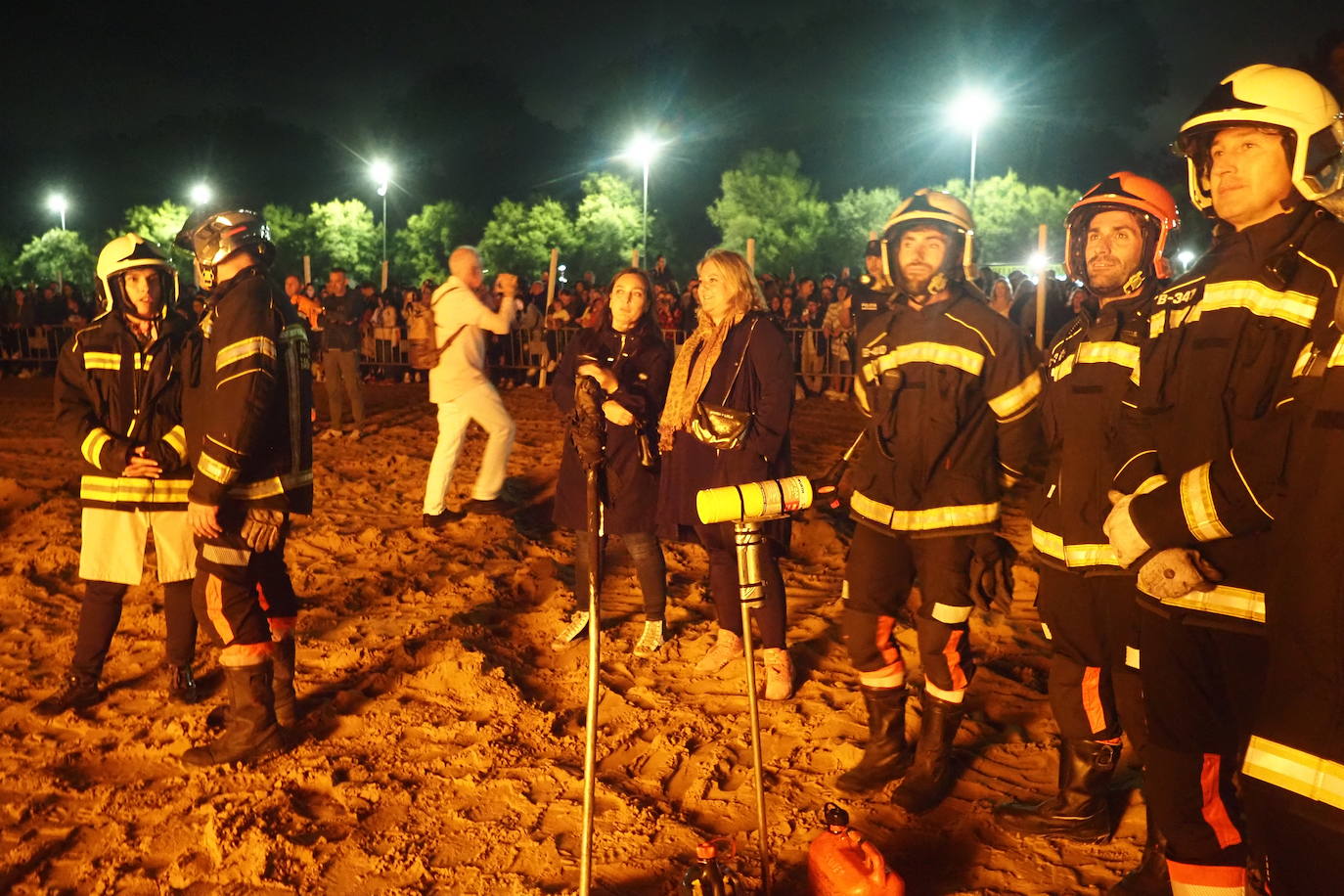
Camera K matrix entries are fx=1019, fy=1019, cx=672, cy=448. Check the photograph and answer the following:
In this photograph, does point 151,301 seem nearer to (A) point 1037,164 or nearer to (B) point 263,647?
(B) point 263,647

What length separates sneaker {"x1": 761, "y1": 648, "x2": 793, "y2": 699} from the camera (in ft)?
17.0

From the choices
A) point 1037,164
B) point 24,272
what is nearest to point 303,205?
point 24,272

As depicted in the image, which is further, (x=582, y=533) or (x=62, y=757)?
(x=582, y=533)

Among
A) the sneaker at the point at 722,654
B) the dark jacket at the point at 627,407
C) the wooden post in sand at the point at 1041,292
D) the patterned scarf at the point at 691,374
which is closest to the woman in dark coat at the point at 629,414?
the dark jacket at the point at 627,407

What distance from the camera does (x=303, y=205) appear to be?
71.8 metres

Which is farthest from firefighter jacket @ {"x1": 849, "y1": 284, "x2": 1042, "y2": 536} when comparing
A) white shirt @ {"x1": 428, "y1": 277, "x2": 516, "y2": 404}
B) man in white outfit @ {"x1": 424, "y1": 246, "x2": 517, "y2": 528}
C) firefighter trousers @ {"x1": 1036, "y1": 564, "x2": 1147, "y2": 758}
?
white shirt @ {"x1": 428, "y1": 277, "x2": 516, "y2": 404}

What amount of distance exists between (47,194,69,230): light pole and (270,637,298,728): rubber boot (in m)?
75.3

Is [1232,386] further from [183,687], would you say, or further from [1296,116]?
[183,687]

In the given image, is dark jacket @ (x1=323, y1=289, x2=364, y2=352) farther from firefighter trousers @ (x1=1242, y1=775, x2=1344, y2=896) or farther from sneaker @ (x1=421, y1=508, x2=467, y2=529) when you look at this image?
firefighter trousers @ (x1=1242, y1=775, x2=1344, y2=896)

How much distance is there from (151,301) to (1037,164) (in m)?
59.8

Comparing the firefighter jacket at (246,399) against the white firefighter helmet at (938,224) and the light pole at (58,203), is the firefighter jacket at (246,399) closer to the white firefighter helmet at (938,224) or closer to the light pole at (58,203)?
the white firefighter helmet at (938,224)

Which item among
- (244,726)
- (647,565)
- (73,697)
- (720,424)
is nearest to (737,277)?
(647,565)

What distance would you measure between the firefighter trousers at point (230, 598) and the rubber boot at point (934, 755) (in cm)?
282

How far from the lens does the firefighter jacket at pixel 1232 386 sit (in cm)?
238
